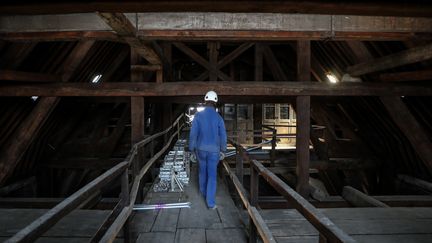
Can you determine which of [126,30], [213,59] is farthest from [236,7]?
[213,59]

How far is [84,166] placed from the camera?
7242 millimetres

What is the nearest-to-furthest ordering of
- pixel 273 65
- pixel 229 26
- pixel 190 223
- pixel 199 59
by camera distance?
pixel 190 223 → pixel 229 26 → pixel 273 65 → pixel 199 59

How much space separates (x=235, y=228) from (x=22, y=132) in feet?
13.2

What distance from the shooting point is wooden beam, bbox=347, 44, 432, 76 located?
3744 millimetres

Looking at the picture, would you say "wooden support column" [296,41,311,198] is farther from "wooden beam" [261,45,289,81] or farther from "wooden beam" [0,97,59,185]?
"wooden beam" [0,97,59,185]

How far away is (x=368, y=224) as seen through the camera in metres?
3.27

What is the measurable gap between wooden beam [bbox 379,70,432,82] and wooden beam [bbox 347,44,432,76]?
1.45 feet

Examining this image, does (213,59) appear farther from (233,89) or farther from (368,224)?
(368,224)

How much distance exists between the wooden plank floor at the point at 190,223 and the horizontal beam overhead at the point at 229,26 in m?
2.29

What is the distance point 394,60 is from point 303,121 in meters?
1.69

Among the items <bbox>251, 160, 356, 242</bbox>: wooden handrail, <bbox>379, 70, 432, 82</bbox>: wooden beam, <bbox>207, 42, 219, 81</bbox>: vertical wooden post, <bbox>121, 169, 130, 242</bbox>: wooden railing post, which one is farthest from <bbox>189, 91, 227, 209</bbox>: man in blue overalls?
<bbox>207, 42, 219, 81</bbox>: vertical wooden post

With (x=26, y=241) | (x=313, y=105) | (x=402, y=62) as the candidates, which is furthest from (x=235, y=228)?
(x=313, y=105)

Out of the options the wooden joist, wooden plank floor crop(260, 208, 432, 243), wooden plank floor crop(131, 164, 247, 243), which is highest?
the wooden joist

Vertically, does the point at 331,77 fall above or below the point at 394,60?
above
